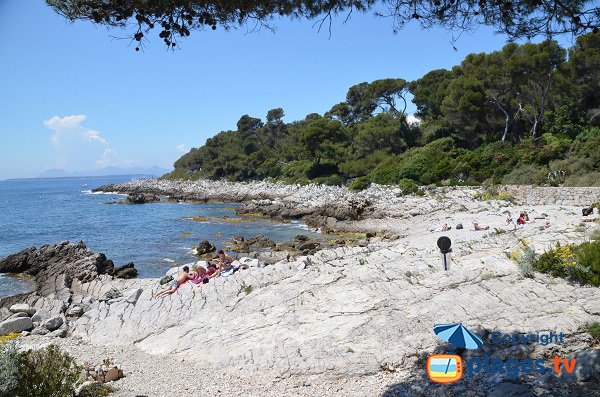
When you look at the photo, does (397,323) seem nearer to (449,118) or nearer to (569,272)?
(569,272)

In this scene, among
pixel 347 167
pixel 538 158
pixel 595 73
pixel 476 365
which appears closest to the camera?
pixel 476 365

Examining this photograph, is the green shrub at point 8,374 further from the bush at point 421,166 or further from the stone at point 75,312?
the bush at point 421,166

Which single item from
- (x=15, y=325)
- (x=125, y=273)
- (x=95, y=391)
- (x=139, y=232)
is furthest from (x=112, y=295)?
(x=139, y=232)

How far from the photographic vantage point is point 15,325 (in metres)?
10.7

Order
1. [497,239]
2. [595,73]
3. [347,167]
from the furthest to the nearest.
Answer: [347,167] < [595,73] < [497,239]

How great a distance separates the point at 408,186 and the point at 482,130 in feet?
40.4

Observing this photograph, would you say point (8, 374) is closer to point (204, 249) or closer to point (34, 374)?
point (34, 374)

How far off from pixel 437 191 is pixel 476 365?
25.0 meters

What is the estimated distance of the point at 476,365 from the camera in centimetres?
637

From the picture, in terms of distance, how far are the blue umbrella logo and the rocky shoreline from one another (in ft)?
1.84

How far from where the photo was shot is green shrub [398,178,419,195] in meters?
Result: 31.6

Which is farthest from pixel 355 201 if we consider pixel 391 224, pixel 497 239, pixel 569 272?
pixel 569 272

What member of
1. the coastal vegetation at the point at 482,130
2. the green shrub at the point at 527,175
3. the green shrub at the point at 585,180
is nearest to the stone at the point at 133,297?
the coastal vegetation at the point at 482,130

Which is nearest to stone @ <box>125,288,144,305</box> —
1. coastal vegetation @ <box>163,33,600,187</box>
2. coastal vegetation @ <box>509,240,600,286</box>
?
coastal vegetation @ <box>509,240,600,286</box>
